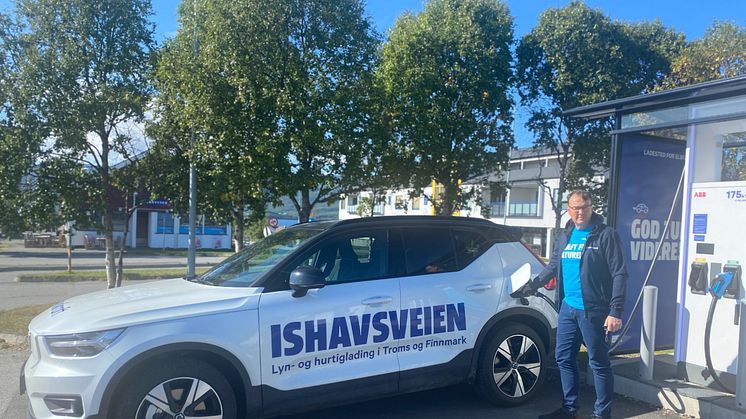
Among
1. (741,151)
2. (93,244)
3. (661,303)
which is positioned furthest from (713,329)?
(93,244)

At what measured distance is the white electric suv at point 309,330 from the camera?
3.88 meters

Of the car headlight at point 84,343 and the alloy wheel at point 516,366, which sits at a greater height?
the car headlight at point 84,343

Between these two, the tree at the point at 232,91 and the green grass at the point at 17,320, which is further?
the tree at the point at 232,91

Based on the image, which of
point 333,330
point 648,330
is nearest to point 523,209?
point 648,330

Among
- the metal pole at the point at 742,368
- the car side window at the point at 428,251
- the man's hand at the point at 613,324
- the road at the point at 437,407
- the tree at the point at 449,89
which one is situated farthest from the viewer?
the tree at the point at 449,89

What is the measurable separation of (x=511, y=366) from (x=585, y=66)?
973cm

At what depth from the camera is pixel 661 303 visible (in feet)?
23.2

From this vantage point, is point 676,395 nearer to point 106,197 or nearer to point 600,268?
point 600,268

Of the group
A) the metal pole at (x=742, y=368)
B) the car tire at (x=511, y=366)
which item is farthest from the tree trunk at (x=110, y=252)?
the metal pole at (x=742, y=368)

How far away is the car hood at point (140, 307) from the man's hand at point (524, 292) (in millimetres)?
2513

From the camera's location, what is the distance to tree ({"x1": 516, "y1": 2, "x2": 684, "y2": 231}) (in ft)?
42.4

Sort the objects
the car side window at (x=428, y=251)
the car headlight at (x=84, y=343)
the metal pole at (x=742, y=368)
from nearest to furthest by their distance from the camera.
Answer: the car headlight at (x=84, y=343) → the metal pole at (x=742, y=368) → the car side window at (x=428, y=251)

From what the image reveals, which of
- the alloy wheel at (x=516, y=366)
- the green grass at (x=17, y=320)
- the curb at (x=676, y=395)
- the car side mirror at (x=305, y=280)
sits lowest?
the green grass at (x=17, y=320)

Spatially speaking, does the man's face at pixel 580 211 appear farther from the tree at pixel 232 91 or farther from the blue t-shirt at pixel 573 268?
the tree at pixel 232 91
